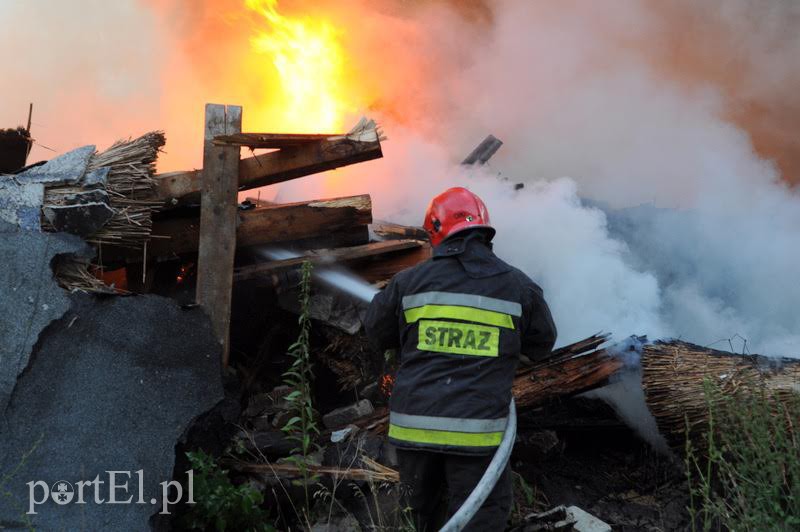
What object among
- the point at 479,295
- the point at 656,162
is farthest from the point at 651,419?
the point at 656,162

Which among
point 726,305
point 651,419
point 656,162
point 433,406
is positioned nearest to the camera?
point 433,406

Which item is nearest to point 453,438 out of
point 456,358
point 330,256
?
point 456,358

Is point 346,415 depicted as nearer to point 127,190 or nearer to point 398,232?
point 398,232

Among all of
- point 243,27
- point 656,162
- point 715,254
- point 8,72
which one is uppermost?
point 243,27

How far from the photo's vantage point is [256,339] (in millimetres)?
5762

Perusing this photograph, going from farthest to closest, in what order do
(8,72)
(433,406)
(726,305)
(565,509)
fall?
1. (8,72)
2. (726,305)
3. (565,509)
4. (433,406)

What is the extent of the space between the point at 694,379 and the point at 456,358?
6.80 feet

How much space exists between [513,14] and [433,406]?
32.3ft

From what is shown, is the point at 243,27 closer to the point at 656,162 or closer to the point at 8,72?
the point at 8,72

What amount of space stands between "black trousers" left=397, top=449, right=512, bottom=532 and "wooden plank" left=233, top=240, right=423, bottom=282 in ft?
7.09

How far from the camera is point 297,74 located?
1015 centimetres

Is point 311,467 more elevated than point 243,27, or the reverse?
point 243,27

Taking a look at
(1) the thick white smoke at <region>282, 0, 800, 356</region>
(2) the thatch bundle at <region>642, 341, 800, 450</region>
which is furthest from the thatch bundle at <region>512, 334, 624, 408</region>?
(1) the thick white smoke at <region>282, 0, 800, 356</region>

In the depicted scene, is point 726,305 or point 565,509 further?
point 726,305
